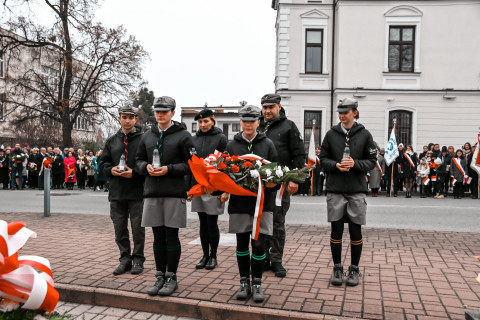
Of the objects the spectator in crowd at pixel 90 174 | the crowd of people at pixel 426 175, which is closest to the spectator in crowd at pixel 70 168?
the spectator in crowd at pixel 90 174

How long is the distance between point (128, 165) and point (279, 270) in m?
2.32

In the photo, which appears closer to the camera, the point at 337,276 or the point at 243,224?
the point at 243,224

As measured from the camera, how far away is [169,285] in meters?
4.71

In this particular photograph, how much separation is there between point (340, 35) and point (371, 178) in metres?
8.90

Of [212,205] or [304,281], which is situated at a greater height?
[212,205]

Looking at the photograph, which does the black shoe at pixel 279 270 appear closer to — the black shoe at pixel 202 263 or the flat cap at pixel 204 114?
the black shoe at pixel 202 263

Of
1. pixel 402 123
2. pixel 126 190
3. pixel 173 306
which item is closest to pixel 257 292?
pixel 173 306

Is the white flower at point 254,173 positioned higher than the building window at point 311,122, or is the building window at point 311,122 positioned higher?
the building window at point 311,122

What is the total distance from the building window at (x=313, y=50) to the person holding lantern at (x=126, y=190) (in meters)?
19.3

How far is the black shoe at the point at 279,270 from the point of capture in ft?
17.6

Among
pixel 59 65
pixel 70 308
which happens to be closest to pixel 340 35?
pixel 59 65

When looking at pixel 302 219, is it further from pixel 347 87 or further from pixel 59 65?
pixel 59 65

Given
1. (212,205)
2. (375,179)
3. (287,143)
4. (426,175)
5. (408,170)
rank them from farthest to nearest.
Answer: (408,170)
(375,179)
(426,175)
(212,205)
(287,143)

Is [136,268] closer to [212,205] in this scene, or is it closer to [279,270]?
[212,205]
